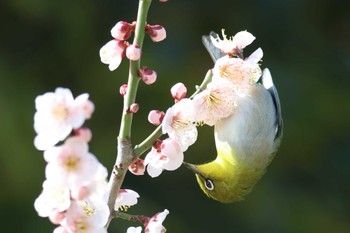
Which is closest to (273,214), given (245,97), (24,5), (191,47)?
(191,47)

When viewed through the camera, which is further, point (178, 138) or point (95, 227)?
point (178, 138)

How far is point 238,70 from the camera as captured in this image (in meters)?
1.32

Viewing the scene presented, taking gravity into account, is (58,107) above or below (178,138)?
above

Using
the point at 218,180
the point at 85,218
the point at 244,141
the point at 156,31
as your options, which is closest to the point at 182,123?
the point at 156,31

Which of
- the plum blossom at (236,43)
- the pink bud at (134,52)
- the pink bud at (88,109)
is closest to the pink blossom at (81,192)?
the pink bud at (88,109)

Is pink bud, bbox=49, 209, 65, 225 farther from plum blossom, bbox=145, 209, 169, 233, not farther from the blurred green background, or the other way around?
the blurred green background

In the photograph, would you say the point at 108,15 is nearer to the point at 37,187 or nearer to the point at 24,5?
the point at 24,5

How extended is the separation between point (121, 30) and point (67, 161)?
0.29 m

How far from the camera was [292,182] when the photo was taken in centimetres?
397

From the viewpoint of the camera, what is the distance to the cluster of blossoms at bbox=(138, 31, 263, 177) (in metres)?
1.22

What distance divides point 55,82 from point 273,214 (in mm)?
1310

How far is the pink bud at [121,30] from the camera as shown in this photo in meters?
1.16

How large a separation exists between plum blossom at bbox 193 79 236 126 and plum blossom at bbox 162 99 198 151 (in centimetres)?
3

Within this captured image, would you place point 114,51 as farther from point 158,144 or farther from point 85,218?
point 85,218
